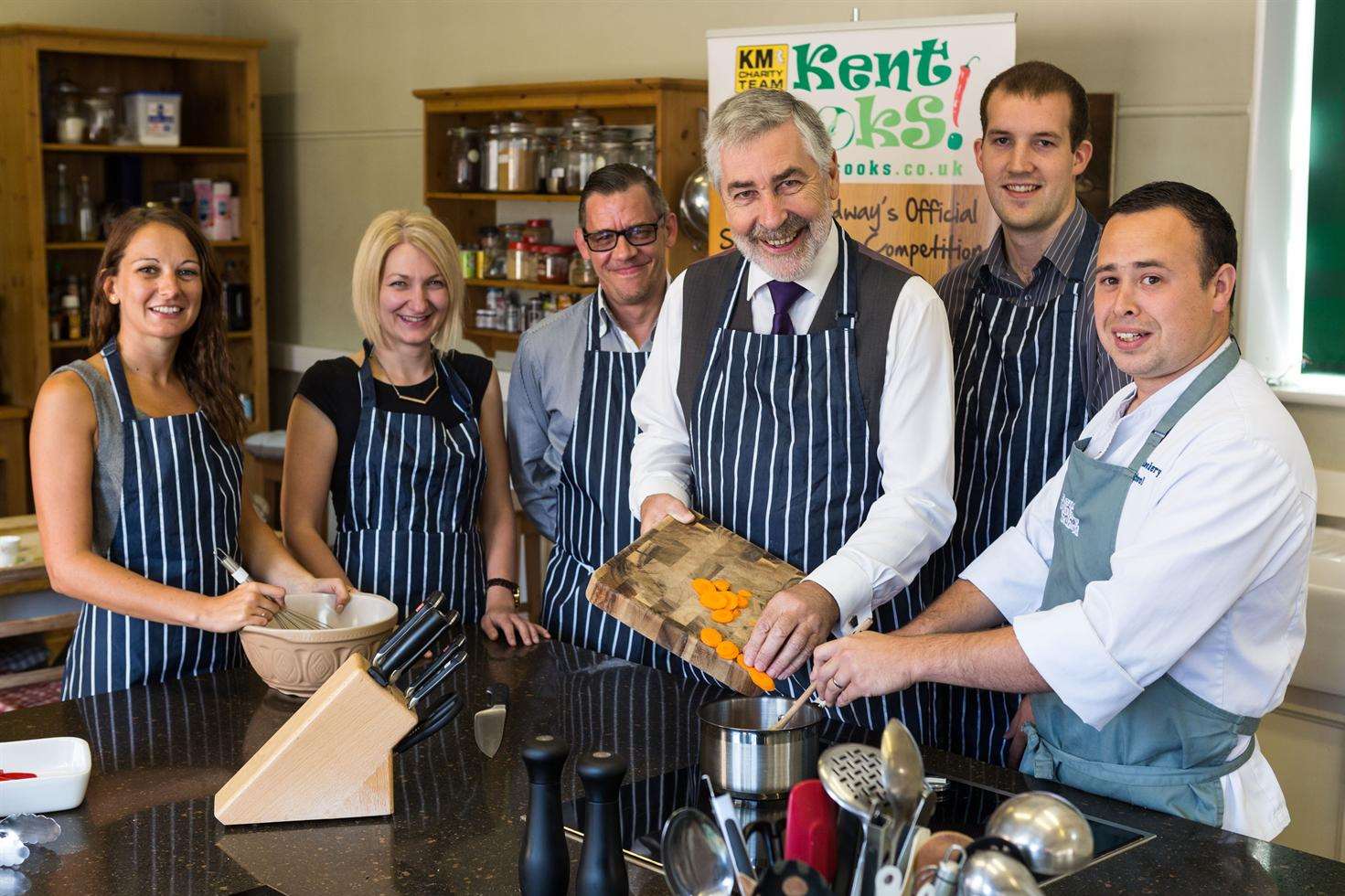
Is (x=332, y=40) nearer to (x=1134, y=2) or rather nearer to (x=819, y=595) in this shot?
(x=1134, y=2)

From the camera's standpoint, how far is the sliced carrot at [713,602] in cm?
196

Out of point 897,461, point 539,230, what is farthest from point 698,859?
point 539,230

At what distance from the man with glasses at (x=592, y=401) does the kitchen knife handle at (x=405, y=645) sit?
2.87 ft

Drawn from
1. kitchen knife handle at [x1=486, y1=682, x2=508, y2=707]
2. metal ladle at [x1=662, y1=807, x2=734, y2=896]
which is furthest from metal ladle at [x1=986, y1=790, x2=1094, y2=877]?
kitchen knife handle at [x1=486, y1=682, x2=508, y2=707]

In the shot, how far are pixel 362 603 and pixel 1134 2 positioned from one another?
248cm

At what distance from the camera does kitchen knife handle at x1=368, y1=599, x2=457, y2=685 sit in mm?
1679

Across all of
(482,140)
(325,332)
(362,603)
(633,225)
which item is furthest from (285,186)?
(362,603)

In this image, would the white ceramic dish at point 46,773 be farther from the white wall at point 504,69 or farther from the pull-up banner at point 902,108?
the white wall at point 504,69

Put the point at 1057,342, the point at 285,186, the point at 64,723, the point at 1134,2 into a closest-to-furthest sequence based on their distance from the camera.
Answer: the point at 64,723 < the point at 1057,342 < the point at 1134,2 < the point at 285,186

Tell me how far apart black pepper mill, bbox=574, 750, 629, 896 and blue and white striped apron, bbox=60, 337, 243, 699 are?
3.79ft

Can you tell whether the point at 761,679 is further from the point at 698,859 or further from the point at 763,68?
the point at 763,68

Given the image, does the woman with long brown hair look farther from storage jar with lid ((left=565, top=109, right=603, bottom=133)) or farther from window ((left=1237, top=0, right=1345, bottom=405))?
storage jar with lid ((left=565, top=109, right=603, bottom=133))

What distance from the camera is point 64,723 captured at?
1949 mm

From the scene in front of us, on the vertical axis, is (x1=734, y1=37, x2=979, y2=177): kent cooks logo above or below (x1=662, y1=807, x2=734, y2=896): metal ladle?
above
